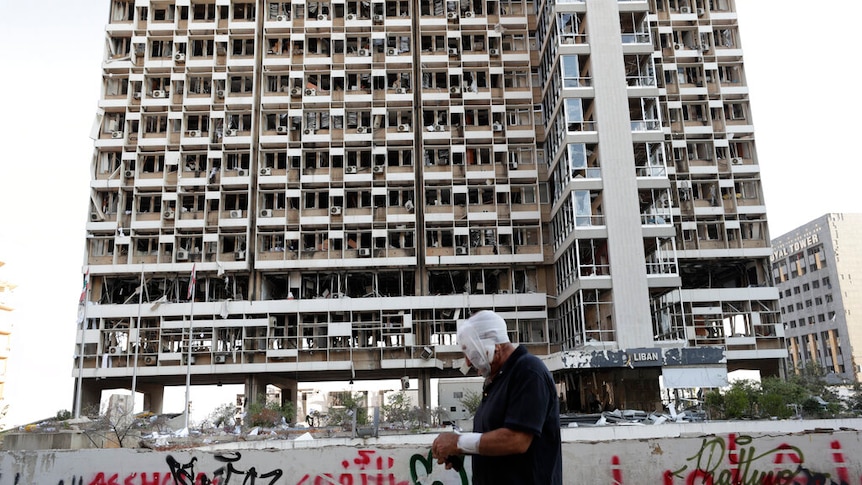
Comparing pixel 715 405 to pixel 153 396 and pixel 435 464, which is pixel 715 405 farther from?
pixel 153 396

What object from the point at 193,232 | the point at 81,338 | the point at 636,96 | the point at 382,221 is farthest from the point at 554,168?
the point at 81,338

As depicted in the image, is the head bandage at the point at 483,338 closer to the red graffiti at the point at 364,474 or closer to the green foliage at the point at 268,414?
the red graffiti at the point at 364,474

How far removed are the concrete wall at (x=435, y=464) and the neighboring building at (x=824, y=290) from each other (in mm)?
96526

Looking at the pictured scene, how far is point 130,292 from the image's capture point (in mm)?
43656

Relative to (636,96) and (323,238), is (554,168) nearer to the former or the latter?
(636,96)

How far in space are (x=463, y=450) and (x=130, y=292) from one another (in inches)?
1740

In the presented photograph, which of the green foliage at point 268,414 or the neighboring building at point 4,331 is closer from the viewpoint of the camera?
the green foliage at point 268,414

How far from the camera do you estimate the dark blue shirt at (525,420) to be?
3561 millimetres

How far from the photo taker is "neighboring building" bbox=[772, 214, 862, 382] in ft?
314

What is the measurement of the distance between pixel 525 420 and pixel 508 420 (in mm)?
85

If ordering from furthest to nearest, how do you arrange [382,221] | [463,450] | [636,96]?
[382,221] < [636,96] < [463,450]

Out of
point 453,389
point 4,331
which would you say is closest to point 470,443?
point 453,389

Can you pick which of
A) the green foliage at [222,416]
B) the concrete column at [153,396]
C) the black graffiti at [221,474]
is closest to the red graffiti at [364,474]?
the black graffiti at [221,474]

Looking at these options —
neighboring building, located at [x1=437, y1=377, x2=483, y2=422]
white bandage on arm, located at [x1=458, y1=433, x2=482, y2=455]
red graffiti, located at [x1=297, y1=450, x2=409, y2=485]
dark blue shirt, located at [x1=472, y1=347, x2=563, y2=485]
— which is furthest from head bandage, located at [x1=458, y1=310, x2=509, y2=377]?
neighboring building, located at [x1=437, y1=377, x2=483, y2=422]
